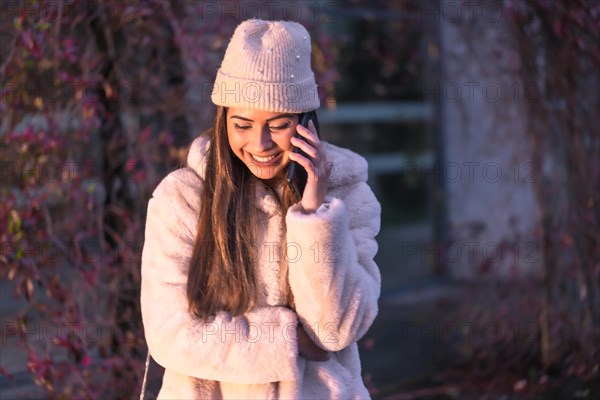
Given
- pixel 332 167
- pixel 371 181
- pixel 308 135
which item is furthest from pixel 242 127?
pixel 371 181

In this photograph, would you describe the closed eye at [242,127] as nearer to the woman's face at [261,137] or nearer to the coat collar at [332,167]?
the woman's face at [261,137]

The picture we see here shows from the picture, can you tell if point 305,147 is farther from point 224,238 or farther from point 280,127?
point 224,238

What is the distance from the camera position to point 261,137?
A: 100 inches

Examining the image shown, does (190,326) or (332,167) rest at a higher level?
(332,167)

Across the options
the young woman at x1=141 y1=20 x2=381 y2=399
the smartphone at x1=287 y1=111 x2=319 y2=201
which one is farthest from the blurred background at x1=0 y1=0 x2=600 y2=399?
the smartphone at x1=287 y1=111 x2=319 y2=201

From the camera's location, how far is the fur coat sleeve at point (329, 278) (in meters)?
2.46

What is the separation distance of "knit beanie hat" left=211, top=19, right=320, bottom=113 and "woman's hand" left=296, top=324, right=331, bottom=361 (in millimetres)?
591

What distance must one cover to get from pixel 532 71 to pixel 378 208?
2.84 metres

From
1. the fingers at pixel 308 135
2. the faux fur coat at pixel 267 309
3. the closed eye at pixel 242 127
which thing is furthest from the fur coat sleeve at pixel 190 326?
the fingers at pixel 308 135

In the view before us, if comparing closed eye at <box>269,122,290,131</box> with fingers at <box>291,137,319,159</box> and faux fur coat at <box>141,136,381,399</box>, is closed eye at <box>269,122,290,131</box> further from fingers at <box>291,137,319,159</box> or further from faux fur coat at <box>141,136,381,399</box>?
faux fur coat at <box>141,136,381,399</box>

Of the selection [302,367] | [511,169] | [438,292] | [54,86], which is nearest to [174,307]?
[302,367]

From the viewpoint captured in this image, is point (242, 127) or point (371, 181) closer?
point (242, 127)

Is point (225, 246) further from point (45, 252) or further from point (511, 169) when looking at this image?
point (511, 169)

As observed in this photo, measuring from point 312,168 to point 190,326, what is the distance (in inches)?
20.6
